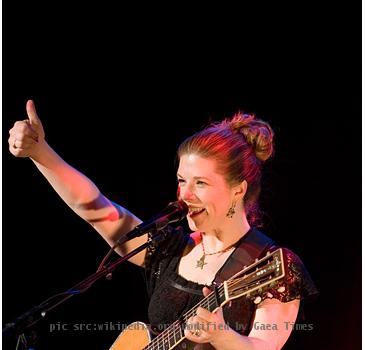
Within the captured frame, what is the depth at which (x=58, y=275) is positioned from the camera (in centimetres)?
338

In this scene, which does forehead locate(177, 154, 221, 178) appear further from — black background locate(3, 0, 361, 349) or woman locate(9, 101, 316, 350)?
black background locate(3, 0, 361, 349)

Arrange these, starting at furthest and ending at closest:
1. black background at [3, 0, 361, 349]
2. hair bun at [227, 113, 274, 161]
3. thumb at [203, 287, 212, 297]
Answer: black background at [3, 0, 361, 349], hair bun at [227, 113, 274, 161], thumb at [203, 287, 212, 297]

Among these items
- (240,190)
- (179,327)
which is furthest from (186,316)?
(240,190)

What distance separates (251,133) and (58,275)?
4.96 feet

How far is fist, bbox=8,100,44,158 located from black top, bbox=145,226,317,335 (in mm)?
641

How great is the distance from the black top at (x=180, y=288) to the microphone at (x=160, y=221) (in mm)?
150

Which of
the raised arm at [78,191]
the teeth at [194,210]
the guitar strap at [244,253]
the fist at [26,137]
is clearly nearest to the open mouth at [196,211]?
the teeth at [194,210]

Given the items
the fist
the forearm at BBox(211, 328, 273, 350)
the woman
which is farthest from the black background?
the forearm at BBox(211, 328, 273, 350)

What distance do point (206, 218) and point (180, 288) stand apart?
0.30 meters

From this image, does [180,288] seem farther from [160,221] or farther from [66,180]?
[66,180]

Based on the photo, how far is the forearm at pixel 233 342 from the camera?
194 centimetres

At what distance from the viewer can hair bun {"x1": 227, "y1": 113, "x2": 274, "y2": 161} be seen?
253cm

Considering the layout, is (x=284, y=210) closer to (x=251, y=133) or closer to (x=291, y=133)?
(x=291, y=133)

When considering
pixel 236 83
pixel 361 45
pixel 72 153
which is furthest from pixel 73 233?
pixel 361 45
